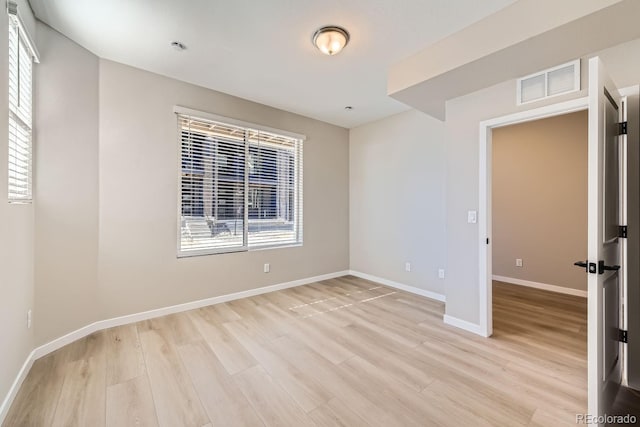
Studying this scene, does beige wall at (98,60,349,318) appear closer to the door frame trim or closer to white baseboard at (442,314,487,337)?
white baseboard at (442,314,487,337)

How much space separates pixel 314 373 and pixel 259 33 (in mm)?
2822

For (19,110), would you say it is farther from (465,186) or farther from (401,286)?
(401,286)

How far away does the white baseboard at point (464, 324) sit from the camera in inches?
106

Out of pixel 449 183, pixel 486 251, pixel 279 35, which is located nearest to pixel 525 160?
pixel 449 183

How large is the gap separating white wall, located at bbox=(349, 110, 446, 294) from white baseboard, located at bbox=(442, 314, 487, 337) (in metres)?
0.84

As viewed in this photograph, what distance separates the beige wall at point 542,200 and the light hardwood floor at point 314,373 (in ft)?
3.88

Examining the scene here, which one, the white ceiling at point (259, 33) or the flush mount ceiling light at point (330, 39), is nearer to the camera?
the white ceiling at point (259, 33)

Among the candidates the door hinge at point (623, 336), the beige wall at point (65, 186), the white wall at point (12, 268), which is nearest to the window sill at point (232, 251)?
the beige wall at point (65, 186)

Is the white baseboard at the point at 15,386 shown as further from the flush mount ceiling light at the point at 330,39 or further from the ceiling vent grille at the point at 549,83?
the ceiling vent grille at the point at 549,83

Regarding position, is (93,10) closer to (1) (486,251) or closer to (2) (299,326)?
(2) (299,326)

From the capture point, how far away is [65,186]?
2445mm

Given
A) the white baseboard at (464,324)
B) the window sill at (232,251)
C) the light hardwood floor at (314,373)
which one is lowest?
the light hardwood floor at (314,373)

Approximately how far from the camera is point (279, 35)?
233cm

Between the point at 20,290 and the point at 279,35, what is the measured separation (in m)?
2.81
